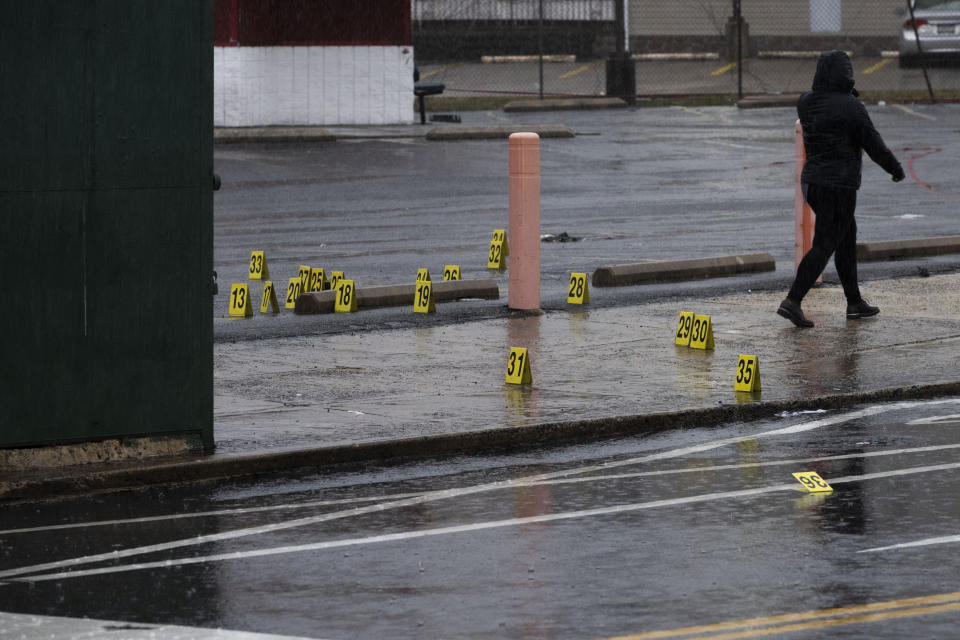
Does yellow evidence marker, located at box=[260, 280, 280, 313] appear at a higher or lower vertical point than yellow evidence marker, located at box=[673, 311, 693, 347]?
higher

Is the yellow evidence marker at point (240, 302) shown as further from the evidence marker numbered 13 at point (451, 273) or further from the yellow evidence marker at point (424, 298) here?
the evidence marker numbered 13 at point (451, 273)

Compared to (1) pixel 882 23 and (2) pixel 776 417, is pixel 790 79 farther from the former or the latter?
(2) pixel 776 417

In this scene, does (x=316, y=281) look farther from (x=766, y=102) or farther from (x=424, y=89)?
(x=766, y=102)

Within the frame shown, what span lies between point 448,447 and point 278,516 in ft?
5.85

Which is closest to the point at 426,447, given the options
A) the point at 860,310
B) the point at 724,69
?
the point at 860,310

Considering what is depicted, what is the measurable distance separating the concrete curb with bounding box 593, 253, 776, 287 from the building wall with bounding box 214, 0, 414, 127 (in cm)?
1749

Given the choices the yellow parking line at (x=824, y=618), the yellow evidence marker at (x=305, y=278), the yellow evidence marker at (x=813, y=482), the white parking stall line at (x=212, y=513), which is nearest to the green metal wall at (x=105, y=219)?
the white parking stall line at (x=212, y=513)

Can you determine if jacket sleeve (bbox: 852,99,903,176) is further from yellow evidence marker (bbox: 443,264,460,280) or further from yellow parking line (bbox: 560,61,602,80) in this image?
yellow parking line (bbox: 560,61,602,80)

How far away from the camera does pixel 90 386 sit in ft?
32.4

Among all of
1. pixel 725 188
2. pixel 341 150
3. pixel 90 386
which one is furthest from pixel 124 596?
pixel 341 150

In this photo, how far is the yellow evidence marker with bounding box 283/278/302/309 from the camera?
15977 mm

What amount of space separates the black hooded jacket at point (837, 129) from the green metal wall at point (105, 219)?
6.03 meters

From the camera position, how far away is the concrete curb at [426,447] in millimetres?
9602

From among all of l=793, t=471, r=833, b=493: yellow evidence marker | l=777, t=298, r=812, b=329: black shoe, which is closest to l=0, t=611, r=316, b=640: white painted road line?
l=793, t=471, r=833, b=493: yellow evidence marker
